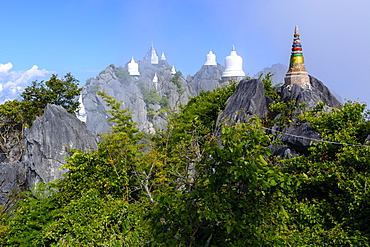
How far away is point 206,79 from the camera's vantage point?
211 ft

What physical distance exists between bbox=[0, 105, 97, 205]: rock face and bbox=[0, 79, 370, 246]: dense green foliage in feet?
19.4

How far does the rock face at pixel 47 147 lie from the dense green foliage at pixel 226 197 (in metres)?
5.92

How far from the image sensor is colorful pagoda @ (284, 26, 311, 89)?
1150 cm

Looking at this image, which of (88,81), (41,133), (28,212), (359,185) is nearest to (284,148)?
(359,185)

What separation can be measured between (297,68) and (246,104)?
8.64 ft

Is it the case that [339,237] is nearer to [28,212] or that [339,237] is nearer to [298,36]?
[28,212]

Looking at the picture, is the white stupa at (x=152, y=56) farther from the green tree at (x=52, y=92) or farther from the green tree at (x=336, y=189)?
the green tree at (x=336, y=189)

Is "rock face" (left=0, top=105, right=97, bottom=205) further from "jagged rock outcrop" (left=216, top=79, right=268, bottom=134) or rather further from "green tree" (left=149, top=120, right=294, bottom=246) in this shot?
"green tree" (left=149, top=120, right=294, bottom=246)

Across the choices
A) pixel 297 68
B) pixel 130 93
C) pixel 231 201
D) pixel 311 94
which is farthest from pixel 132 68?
pixel 231 201

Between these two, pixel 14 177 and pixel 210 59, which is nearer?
pixel 14 177

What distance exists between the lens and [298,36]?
1162 centimetres

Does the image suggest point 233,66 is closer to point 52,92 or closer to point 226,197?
point 52,92

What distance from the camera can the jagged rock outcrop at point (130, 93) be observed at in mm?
55344

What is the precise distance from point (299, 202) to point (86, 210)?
15.6 ft
